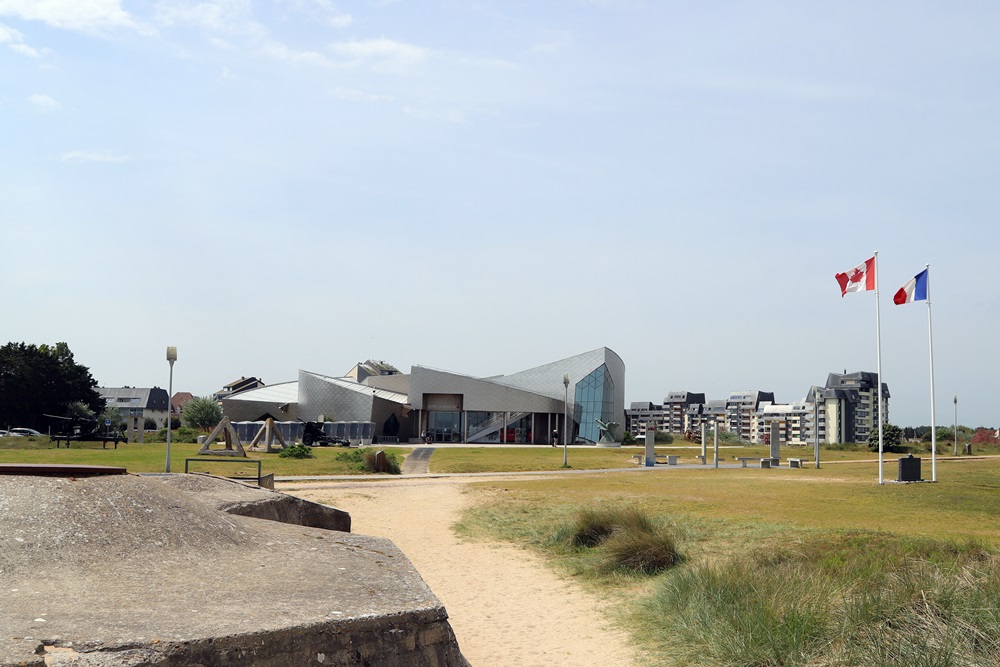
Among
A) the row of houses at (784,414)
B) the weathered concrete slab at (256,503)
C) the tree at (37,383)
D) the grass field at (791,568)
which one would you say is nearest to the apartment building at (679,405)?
the row of houses at (784,414)

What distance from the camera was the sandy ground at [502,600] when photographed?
855cm

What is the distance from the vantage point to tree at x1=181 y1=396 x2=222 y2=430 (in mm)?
71562

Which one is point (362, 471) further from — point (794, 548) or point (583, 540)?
point (794, 548)

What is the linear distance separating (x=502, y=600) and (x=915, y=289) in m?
22.4

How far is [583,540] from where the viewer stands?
14273 millimetres

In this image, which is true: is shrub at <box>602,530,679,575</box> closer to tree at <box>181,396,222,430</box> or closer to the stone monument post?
the stone monument post

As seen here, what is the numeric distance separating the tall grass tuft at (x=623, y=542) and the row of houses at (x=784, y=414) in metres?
27.7

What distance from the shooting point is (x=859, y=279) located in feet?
91.6

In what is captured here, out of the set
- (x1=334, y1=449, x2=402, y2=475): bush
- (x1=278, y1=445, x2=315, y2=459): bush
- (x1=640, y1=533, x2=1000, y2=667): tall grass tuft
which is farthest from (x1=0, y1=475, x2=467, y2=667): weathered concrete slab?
(x1=278, y1=445, x2=315, y2=459): bush

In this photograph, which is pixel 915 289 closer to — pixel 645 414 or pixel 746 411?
pixel 645 414

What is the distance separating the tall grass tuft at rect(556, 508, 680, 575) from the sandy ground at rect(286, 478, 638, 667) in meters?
0.77

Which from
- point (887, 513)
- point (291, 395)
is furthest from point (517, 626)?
point (291, 395)

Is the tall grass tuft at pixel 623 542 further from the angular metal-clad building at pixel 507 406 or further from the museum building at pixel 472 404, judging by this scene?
the angular metal-clad building at pixel 507 406

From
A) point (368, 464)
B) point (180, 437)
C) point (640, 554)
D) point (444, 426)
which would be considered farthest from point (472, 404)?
point (640, 554)
